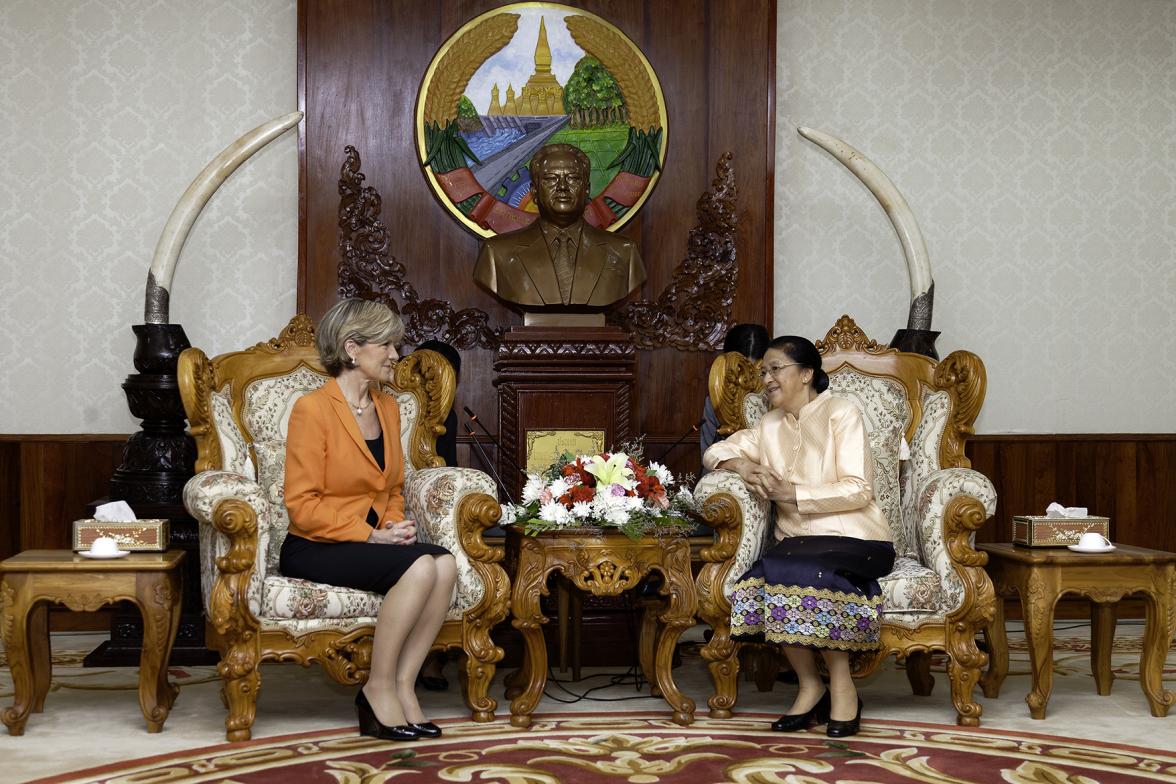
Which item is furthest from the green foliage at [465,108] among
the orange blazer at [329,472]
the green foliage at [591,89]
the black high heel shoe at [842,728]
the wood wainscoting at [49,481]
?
the black high heel shoe at [842,728]

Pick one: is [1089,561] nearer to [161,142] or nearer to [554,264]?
[554,264]

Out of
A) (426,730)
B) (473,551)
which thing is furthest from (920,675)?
(426,730)

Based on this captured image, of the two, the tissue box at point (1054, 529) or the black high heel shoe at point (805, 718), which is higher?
the tissue box at point (1054, 529)

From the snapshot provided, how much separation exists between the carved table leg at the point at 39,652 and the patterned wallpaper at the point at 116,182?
1.94m

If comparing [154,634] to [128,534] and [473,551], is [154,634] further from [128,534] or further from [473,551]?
[473,551]

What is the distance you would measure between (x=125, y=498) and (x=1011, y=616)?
13.1ft

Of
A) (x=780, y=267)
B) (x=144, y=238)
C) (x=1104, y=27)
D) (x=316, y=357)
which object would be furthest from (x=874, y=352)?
(x=144, y=238)

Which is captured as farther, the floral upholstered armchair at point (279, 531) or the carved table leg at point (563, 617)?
the carved table leg at point (563, 617)

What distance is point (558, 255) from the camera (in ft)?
16.8

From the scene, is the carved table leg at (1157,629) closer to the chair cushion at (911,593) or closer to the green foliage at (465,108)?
the chair cushion at (911,593)

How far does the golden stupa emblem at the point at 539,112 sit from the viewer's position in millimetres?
5746

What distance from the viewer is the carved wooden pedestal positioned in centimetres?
482

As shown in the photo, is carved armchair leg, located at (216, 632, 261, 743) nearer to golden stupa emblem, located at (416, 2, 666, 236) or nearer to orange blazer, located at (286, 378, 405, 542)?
orange blazer, located at (286, 378, 405, 542)

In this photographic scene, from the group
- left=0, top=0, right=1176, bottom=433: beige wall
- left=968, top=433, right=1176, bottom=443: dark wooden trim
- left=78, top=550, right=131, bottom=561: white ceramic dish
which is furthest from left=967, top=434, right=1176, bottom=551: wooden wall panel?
left=78, top=550, right=131, bottom=561: white ceramic dish
